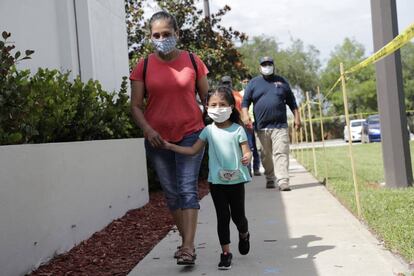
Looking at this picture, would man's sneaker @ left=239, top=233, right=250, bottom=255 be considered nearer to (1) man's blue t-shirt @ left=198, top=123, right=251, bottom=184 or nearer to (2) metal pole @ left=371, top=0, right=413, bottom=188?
(1) man's blue t-shirt @ left=198, top=123, right=251, bottom=184

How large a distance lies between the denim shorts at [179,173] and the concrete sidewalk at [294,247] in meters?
0.49

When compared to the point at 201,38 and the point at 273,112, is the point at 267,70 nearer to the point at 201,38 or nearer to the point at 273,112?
the point at 273,112

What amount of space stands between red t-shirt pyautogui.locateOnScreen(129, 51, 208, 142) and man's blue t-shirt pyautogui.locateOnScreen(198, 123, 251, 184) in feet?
0.57

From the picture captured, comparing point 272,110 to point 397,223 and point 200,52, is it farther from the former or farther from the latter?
point 200,52

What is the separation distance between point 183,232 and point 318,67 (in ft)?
181

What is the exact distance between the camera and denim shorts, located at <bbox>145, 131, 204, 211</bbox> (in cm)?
457

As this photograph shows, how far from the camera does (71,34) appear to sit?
8336 mm

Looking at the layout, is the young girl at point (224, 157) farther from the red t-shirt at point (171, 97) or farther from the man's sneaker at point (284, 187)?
the man's sneaker at point (284, 187)

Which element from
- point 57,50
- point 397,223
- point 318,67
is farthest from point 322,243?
point 318,67

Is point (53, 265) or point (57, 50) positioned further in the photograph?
point (57, 50)

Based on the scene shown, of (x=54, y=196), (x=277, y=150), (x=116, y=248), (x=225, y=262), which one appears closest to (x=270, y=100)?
(x=277, y=150)

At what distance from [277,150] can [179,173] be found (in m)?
4.26

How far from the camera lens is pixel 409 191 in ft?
23.6

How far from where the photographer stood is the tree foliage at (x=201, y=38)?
15.9 m
